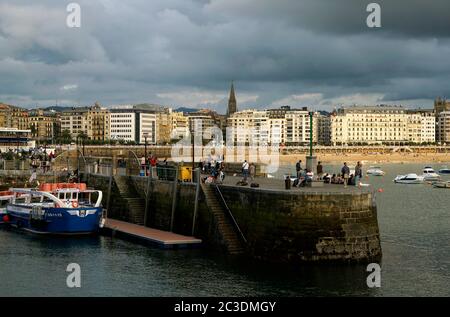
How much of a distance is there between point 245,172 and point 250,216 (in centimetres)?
787

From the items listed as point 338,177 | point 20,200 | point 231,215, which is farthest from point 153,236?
point 20,200

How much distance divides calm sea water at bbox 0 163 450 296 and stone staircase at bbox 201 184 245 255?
1.08 metres

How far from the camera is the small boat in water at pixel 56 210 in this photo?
47781mm

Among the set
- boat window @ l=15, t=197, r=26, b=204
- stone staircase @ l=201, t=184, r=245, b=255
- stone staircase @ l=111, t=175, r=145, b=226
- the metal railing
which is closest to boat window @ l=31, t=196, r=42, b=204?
boat window @ l=15, t=197, r=26, b=204

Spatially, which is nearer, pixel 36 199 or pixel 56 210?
pixel 56 210

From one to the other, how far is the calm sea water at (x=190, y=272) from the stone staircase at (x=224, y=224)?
3.54ft

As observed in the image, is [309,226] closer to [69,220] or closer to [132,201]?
[69,220]

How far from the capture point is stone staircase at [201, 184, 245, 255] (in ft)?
128

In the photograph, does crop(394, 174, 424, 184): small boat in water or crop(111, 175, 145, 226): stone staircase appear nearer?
crop(111, 175, 145, 226): stone staircase

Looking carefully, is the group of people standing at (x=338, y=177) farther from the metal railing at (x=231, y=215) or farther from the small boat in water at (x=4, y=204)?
the small boat in water at (x=4, y=204)

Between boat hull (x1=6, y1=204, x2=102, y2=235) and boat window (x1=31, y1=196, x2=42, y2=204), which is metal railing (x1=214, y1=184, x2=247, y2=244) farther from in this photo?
boat window (x1=31, y1=196, x2=42, y2=204)

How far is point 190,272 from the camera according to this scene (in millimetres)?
35125

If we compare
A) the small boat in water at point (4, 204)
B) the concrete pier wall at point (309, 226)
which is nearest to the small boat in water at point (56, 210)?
the small boat in water at point (4, 204)

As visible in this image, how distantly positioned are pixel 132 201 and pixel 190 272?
18078 mm
